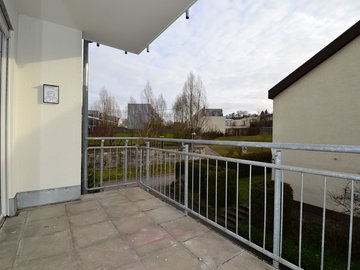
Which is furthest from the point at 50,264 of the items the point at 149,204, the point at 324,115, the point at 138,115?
the point at 138,115

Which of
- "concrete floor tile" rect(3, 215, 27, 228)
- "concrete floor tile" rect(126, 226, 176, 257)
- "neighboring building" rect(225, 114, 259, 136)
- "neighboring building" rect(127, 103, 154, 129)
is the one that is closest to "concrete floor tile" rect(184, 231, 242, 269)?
"concrete floor tile" rect(126, 226, 176, 257)

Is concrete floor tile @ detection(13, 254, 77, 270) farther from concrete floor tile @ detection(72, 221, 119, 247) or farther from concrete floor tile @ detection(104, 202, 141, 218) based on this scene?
concrete floor tile @ detection(104, 202, 141, 218)

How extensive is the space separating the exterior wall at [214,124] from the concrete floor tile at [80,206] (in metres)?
14.3

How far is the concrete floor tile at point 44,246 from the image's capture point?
1.65 meters

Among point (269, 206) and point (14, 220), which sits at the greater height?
point (14, 220)

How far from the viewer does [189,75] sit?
56.1 ft

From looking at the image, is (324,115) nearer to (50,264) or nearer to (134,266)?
(134,266)

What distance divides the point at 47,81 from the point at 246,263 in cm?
327

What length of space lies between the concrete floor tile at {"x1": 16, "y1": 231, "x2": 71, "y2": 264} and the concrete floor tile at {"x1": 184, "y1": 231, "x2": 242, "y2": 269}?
1.12 m

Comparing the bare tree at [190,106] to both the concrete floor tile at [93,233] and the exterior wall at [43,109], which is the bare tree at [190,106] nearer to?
the exterior wall at [43,109]

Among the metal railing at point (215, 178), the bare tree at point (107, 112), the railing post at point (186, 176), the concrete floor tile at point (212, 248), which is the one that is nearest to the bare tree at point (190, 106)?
the bare tree at point (107, 112)

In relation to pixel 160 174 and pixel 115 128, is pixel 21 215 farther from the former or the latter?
pixel 115 128

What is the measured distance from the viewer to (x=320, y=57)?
22.9ft

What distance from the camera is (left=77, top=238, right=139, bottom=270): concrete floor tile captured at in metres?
1.54
